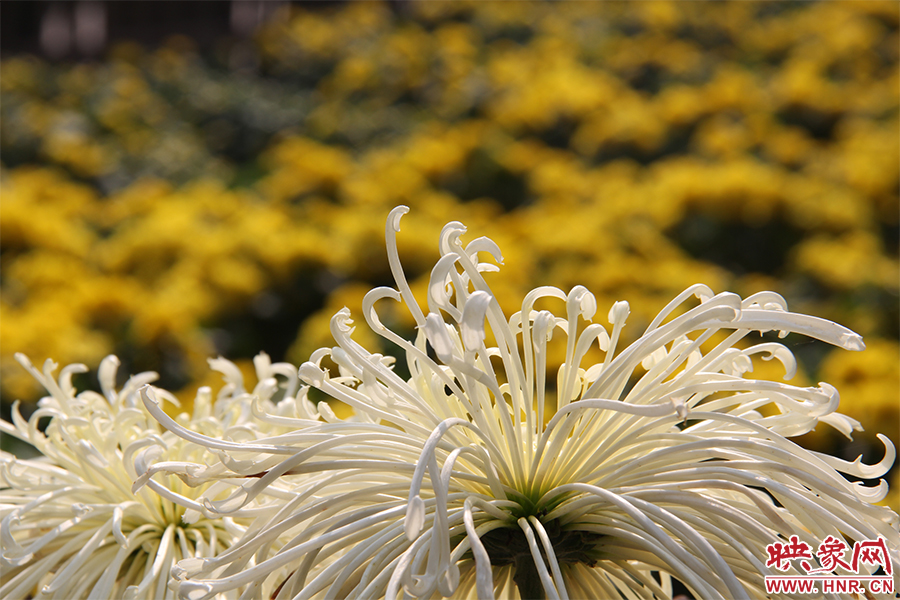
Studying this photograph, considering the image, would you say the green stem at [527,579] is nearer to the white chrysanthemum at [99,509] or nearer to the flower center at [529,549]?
the flower center at [529,549]

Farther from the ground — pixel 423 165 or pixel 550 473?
pixel 550 473

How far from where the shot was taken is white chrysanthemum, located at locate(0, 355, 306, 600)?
1.39 ft

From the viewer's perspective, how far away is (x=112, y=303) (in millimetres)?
1434

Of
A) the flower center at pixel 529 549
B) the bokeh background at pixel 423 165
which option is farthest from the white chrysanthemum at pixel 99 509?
the bokeh background at pixel 423 165

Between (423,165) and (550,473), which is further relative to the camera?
(423,165)

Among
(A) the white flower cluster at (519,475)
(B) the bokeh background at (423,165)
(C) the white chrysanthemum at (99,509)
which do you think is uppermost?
(A) the white flower cluster at (519,475)

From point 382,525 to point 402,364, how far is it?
756 millimetres

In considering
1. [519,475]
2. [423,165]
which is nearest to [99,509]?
[519,475]

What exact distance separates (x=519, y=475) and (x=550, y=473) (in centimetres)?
1

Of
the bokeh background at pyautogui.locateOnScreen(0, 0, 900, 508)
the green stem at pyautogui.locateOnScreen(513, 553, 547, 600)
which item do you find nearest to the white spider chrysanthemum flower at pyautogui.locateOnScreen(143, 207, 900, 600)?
the green stem at pyautogui.locateOnScreen(513, 553, 547, 600)

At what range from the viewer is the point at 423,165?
7.41 feet

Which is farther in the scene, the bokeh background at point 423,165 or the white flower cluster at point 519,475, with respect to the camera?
the bokeh background at point 423,165

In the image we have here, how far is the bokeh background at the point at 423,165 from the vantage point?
145cm

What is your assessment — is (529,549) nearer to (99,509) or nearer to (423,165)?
(99,509)
